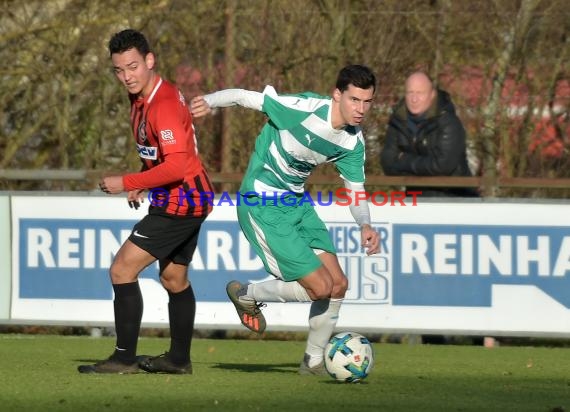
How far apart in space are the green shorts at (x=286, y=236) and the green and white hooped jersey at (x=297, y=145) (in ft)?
0.42

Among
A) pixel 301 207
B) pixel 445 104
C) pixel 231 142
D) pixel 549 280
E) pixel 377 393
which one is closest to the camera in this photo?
pixel 377 393

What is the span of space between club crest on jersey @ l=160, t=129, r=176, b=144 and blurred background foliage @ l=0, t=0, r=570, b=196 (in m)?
5.09

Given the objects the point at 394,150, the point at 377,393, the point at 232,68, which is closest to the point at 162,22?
the point at 232,68

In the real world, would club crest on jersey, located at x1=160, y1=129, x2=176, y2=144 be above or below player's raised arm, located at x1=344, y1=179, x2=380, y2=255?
above

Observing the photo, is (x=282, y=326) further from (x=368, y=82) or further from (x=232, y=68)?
(x=368, y=82)

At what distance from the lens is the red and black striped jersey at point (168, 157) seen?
7.68 m

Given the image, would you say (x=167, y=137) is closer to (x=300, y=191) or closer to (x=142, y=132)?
(x=142, y=132)

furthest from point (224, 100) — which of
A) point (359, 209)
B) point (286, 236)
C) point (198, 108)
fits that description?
point (359, 209)

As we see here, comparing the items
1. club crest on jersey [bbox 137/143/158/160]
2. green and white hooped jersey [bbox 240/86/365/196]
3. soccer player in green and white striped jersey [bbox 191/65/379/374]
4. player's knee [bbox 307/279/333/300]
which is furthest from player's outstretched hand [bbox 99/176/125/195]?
player's knee [bbox 307/279/333/300]

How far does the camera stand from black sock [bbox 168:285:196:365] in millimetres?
8227

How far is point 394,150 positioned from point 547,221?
61.1 inches

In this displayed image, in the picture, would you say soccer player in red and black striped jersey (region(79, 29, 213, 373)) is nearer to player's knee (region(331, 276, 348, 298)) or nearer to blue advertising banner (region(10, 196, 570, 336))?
player's knee (region(331, 276, 348, 298))

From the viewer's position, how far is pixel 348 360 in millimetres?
7684

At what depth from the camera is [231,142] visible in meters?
13.0
